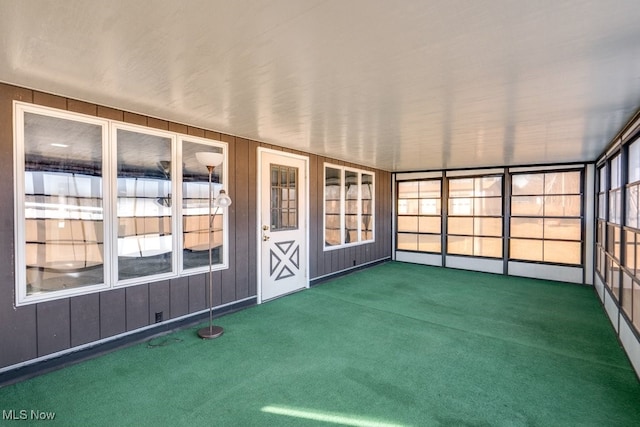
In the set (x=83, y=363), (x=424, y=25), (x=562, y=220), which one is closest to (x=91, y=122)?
(x=83, y=363)

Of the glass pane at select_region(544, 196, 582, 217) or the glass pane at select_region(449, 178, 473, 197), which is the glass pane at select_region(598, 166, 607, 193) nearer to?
the glass pane at select_region(544, 196, 582, 217)

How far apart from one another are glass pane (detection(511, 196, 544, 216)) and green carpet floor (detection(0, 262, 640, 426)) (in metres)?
2.74

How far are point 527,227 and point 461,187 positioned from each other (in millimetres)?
1631

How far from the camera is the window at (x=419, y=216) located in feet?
25.7

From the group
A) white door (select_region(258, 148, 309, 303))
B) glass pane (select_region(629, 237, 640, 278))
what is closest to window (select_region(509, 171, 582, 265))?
glass pane (select_region(629, 237, 640, 278))

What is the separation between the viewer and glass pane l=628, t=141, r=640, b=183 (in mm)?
3113

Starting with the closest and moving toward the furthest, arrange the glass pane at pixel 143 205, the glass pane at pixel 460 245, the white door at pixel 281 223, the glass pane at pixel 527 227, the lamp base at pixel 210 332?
the glass pane at pixel 143 205
the lamp base at pixel 210 332
the white door at pixel 281 223
the glass pane at pixel 527 227
the glass pane at pixel 460 245

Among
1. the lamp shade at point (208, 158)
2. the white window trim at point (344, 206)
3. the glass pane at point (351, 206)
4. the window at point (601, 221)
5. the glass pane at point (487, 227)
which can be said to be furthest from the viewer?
the glass pane at point (487, 227)

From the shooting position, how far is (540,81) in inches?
89.9

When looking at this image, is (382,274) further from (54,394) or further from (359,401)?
(54,394)

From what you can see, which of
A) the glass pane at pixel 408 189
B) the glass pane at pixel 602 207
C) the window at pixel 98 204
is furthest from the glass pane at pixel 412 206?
the window at pixel 98 204

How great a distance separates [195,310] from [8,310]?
170 cm

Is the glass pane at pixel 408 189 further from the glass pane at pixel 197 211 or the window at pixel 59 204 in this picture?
the window at pixel 59 204

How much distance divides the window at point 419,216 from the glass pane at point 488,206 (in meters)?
0.86
